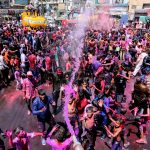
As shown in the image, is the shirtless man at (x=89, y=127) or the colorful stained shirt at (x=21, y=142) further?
the shirtless man at (x=89, y=127)

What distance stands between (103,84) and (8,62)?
19.2 feet

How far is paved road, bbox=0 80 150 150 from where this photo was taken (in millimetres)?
7520

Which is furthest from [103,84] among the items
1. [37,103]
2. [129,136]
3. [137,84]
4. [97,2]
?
[97,2]

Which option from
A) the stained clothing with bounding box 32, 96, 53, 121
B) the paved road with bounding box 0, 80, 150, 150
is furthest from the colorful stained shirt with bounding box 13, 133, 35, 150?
the paved road with bounding box 0, 80, 150, 150

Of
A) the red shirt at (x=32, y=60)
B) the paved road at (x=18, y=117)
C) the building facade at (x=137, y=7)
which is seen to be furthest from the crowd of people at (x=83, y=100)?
the building facade at (x=137, y=7)

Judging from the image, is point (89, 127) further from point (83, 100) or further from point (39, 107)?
point (39, 107)

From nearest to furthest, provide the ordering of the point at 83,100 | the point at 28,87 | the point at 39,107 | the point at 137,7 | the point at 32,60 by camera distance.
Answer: the point at 39,107, the point at 83,100, the point at 28,87, the point at 32,60, the point at 137,7

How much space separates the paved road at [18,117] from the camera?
7520 mm

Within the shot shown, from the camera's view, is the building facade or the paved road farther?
the building facade

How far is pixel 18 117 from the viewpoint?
932 cm

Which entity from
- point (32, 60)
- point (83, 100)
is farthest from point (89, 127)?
point (32, 60)

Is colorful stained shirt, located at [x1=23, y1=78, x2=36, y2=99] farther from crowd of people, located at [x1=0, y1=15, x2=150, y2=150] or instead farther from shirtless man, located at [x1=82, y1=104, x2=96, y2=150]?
shirtless man, located at [x1=82, y1=104, x2=96, y2=150]

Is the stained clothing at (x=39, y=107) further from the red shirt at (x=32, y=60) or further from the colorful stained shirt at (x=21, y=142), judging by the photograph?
the red shirt at (x=32, y=60)

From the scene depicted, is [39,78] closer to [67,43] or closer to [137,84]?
[67,43]
